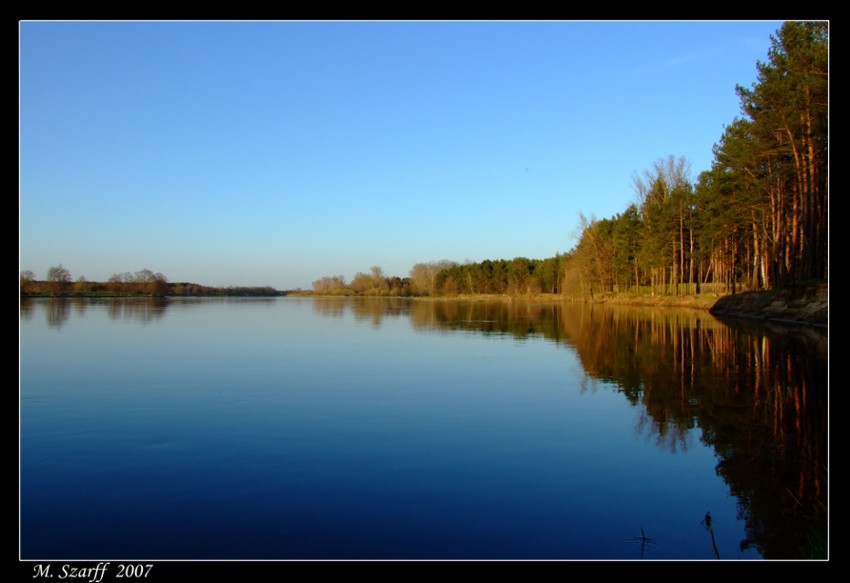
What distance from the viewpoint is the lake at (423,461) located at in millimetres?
5723

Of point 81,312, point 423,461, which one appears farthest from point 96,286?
point 423,461

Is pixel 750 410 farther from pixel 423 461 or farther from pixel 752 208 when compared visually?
pixel 752 208

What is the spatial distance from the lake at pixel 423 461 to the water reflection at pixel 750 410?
0.05 metres

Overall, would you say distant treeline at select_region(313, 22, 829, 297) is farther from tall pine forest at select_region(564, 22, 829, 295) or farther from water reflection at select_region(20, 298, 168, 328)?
water reflection at select_region(20, 298, 168, 328)

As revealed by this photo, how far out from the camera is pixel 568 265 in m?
98.3

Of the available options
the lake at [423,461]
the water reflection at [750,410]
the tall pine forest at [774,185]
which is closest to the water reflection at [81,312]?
the lake at [423,461]

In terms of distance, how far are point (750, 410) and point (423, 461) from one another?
287 inches

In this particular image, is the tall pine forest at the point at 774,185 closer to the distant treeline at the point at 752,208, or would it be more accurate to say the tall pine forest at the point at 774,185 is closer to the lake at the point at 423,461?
the distant treeline at the point at 752,208

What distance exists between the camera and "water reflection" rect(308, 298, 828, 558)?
20.8 ft

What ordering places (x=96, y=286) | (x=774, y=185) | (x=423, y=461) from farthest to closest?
(x=96, y=286), (x=774, y=185), (x=423, y=461)

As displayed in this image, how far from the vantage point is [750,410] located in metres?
11.7
